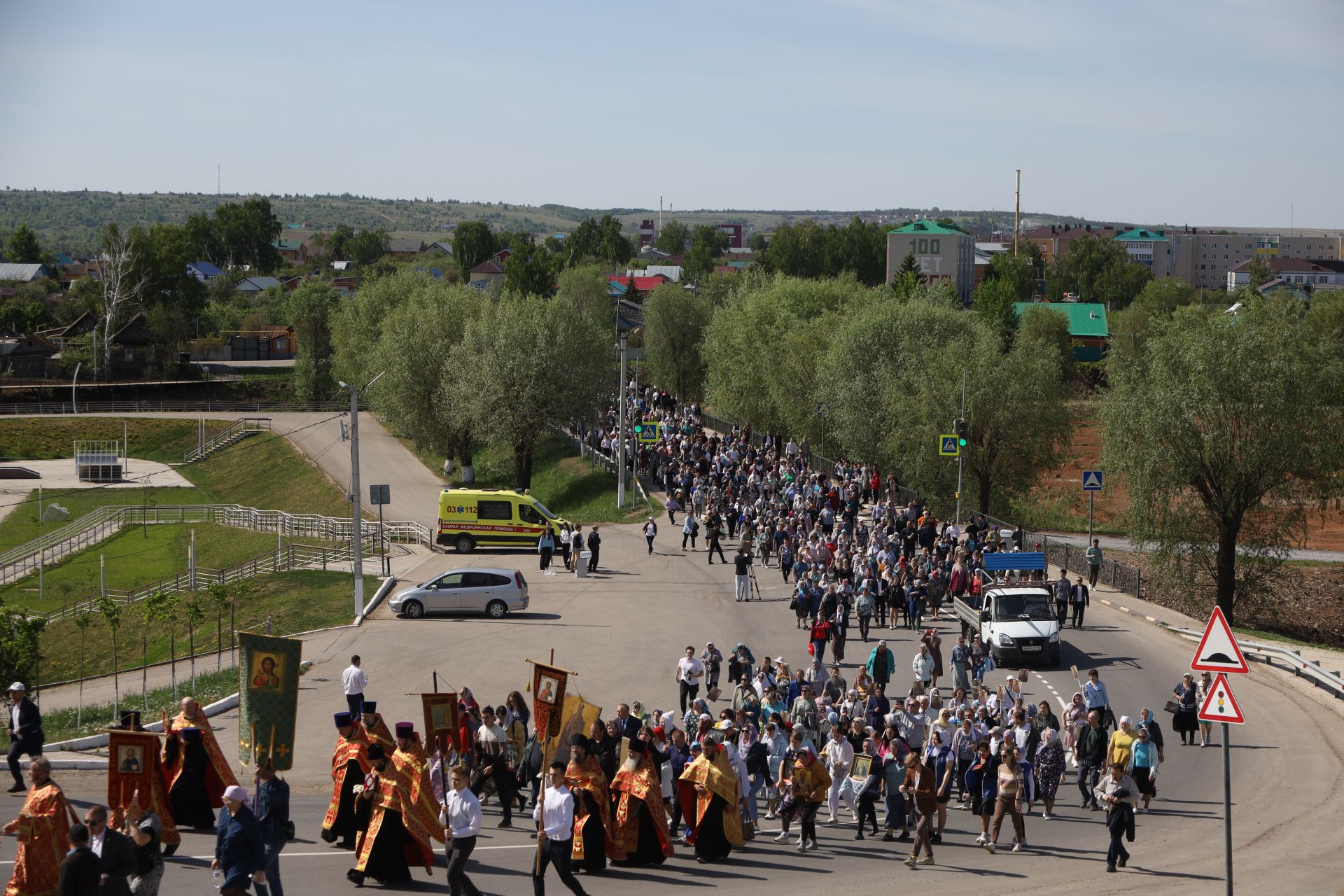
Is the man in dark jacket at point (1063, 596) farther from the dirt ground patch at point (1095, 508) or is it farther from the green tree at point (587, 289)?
the green tree at point (587, 289)

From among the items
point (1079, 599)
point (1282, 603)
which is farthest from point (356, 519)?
point (1282, 603)

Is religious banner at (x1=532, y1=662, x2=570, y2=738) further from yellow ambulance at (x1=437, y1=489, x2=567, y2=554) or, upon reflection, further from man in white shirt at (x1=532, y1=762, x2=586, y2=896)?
yellow ambulance at (x1=437, y1=489, x2=567, y2=554)

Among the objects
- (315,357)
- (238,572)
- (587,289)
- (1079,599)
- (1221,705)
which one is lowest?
(238,572)

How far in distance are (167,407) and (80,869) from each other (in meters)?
86.4

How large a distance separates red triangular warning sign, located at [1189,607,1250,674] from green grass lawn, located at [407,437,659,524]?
3350cm

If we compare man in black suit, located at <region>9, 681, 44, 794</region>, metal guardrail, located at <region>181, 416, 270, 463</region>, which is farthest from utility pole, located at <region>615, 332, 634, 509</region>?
metal guardrail, located at <region>181, 416, 270, 463</region>

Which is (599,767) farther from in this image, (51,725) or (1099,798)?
(51,725)

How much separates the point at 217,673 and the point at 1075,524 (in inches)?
1682

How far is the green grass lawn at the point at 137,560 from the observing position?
152ft

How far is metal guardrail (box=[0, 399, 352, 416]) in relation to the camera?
292ft

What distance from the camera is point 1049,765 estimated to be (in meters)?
17.6

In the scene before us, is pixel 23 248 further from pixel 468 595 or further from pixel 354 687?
pixel 354 687

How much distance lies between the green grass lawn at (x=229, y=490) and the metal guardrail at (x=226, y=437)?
34.2 inches

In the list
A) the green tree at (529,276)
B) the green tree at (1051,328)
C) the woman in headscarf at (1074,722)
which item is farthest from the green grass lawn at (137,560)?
the green tree at (1051,328)
